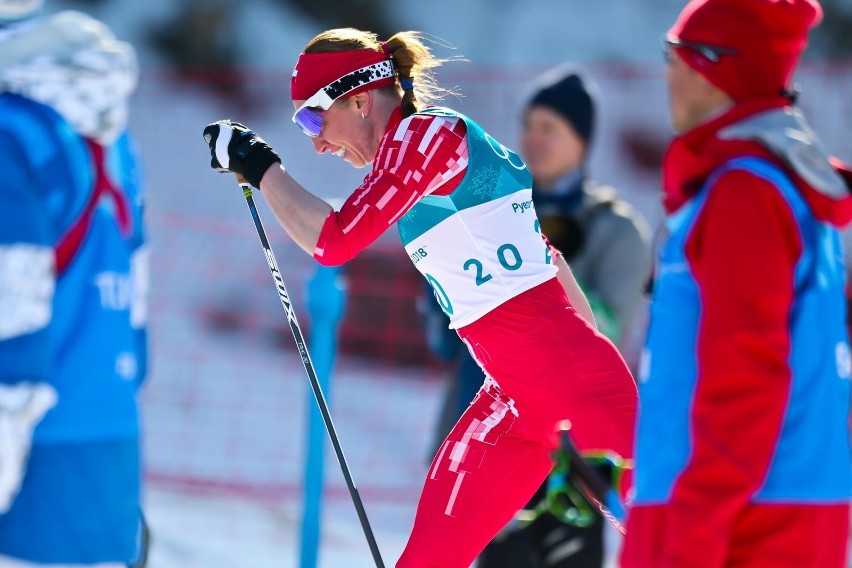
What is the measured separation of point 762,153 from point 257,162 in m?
1.34

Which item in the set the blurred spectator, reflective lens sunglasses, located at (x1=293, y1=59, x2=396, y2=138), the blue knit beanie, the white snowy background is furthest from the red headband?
the white snowy background

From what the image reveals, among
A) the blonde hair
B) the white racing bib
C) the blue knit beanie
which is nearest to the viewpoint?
A: the white racing bib

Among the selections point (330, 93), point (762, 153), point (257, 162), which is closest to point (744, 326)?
point (762, 153)

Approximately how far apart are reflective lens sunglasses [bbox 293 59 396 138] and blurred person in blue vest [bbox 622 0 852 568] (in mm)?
1201

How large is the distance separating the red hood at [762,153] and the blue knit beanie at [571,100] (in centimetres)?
252

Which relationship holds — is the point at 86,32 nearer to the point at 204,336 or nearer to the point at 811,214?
the point at 811,214

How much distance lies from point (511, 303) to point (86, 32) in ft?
3.85

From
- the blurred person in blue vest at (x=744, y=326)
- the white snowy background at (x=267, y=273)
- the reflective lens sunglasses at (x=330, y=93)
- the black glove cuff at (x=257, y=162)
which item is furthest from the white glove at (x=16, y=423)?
the white snowy background at (x=267, y=273)

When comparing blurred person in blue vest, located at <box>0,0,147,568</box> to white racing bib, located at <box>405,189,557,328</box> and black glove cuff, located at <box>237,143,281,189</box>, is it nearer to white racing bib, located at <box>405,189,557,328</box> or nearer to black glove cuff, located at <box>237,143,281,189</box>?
black glove cuff, located at <box>237,143,281,189</box>

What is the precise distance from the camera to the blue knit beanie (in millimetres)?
4711

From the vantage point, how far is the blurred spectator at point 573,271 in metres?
4.38

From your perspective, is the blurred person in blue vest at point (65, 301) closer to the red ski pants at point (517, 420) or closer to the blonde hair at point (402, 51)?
the blonde hair at point (402, 51)

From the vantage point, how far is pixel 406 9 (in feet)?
44.3

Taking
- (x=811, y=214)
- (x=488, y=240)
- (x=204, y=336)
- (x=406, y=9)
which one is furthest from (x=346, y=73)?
(x=406, y=9)
